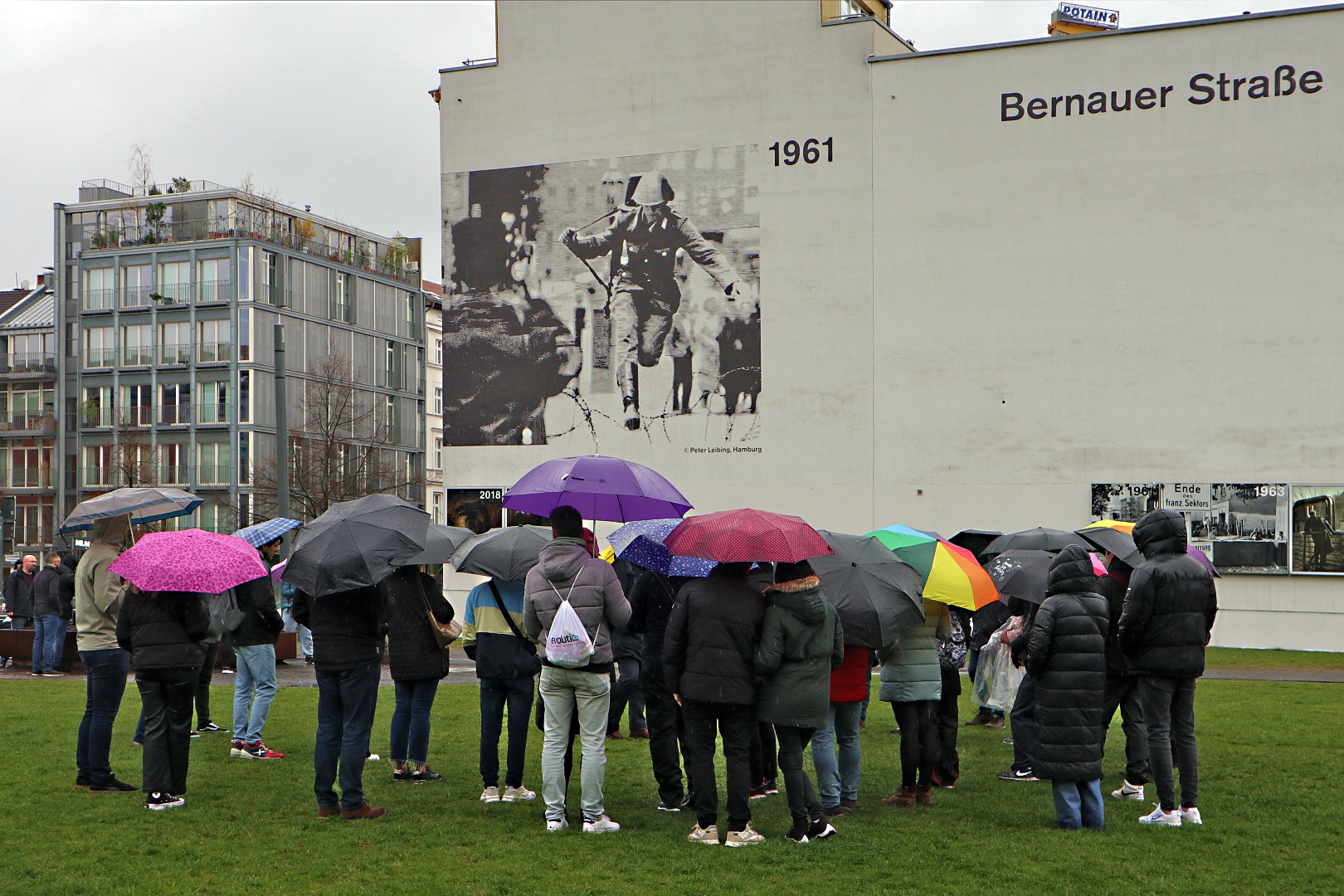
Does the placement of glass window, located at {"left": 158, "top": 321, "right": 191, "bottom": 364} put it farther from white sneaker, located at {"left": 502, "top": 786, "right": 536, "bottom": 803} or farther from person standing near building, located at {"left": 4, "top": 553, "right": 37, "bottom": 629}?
white sneaker, located at {"left": 502, "top": 786, "right": 536, "bottom": 803}

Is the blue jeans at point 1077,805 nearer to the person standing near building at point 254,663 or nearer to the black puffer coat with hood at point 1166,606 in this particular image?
the black puffer coat with hood at point 1166,606

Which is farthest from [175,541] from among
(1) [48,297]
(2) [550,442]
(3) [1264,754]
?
(1) [48,297]

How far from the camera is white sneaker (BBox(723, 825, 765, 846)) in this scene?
827 centimetres

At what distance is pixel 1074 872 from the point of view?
7.64 meters

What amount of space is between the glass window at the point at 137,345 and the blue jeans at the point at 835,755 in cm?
6343

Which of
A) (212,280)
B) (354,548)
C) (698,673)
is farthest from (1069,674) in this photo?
(212,280)

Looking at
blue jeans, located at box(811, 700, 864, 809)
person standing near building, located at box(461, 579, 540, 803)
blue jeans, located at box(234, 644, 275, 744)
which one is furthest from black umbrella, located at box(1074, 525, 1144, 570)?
blue jeans, located at box(234, 644, 275, 744)

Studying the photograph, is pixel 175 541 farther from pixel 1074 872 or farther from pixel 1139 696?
pixel 1139 696

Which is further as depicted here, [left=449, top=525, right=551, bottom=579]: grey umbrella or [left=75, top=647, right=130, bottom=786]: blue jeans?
[left=75, top=647, right=130, bottom=786]: blue jeans

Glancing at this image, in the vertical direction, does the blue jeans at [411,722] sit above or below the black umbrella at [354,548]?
below

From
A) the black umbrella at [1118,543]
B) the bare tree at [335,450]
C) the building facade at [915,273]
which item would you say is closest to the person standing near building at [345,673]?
the black umbrella at [1118,543]

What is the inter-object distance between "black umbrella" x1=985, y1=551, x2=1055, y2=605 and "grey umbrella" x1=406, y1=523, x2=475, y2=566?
13.8ft

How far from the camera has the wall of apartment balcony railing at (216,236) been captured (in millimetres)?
66062

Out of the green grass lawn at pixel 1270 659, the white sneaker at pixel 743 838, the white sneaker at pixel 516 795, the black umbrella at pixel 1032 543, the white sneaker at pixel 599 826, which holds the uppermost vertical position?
the black umbrella at pixel 1032 543
